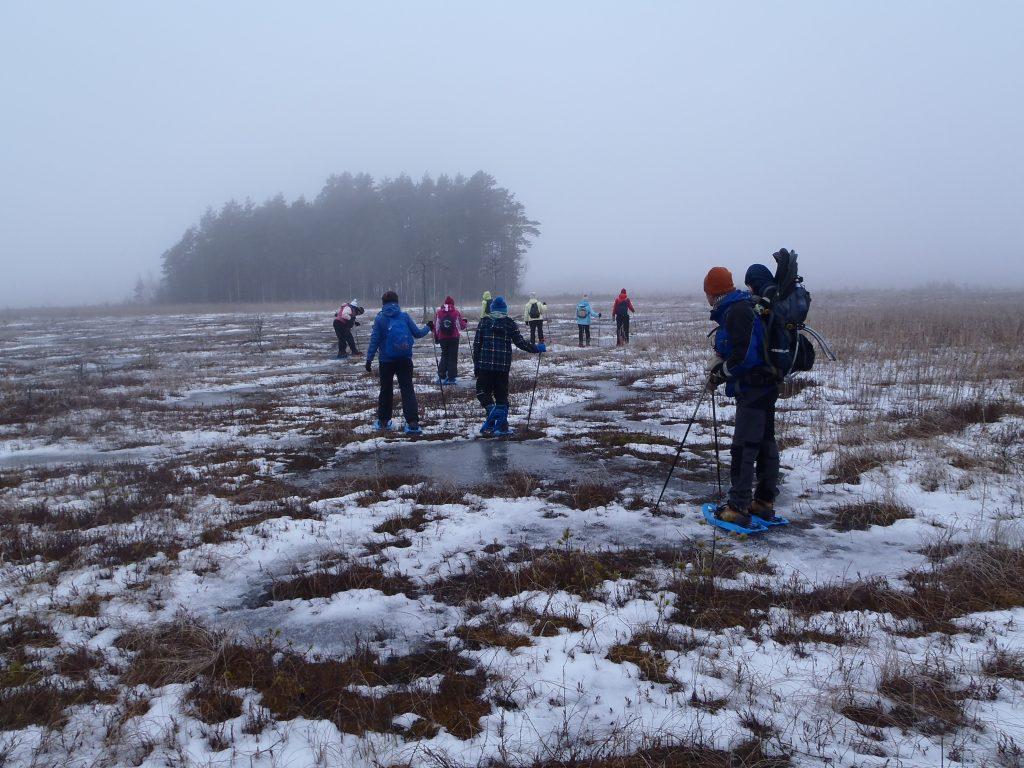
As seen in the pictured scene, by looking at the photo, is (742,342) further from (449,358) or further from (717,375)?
(449,358)

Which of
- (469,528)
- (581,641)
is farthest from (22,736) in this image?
(469,528)

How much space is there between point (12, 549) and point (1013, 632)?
793cm

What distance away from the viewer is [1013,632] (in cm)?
358

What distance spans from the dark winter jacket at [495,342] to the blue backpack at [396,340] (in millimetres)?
1271

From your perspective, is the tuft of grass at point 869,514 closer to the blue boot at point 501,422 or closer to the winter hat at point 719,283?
the winter hat at point 719,283

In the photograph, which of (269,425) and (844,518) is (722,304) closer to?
(844,518)

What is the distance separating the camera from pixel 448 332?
46.3ft

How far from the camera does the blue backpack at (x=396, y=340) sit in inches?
390

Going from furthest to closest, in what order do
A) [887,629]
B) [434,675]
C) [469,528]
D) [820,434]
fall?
[820,434]
[469,528]
[887,629]
[434,675]

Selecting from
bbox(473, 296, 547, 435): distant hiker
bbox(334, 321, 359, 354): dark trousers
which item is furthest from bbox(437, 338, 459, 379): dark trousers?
bbox(334, 321, 359, 354): dark trousers

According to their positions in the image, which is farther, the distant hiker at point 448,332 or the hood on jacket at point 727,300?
the distant hiker at point 448,332

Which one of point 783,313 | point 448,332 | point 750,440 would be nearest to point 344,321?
point 448,332

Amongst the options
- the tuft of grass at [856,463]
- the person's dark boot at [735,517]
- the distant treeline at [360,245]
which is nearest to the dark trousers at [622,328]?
the tuft of grass at [856,463]

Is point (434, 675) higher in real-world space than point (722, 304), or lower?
lower
